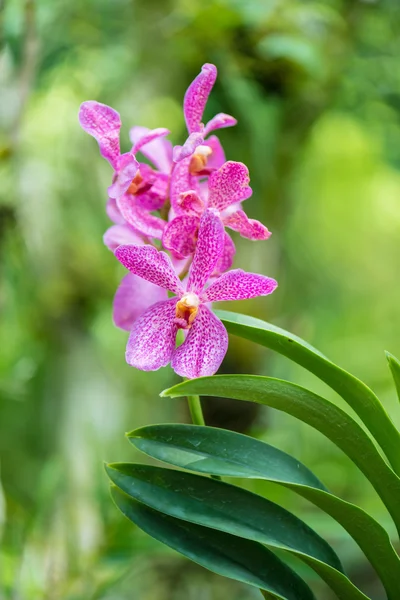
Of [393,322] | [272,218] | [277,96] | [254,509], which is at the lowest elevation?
[254,509]

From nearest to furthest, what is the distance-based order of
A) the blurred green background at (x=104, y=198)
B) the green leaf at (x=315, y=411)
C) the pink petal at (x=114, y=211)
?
the green leaf at (x=315, y=411)
the pink petal at (x=114, y=211)
the blurred green background at (x=104, y=198)

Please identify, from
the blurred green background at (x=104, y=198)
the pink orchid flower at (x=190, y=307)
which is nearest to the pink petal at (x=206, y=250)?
the pink orchid flower at (x=190, y=307)

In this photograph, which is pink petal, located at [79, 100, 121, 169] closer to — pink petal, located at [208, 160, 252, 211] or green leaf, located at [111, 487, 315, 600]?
pink petal, located at [208, 160, 252, 211]

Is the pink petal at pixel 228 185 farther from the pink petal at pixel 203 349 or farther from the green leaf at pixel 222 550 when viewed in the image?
the green leaf at pixel 222 550

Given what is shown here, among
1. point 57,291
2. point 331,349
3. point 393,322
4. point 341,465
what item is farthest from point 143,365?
point 393,322

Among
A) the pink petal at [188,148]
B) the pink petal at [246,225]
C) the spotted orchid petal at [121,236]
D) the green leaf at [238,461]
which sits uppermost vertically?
the pink petal at [188,148]

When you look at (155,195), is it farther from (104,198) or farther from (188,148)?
(104,198)

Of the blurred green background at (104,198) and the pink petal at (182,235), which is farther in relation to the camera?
the blurred green background at (104,198)

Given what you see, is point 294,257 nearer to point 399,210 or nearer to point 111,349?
point 399,210
